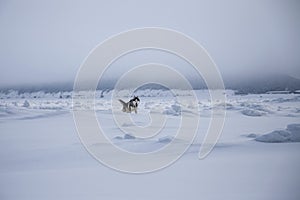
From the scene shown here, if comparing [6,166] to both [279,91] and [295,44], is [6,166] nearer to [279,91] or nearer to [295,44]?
[279,91]

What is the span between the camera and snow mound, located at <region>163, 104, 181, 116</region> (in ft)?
7.36

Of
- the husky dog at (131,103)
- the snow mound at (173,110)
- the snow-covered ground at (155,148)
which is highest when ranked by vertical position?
the husky dog at (131,103)

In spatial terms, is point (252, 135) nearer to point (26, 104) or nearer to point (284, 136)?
point (284, 136)

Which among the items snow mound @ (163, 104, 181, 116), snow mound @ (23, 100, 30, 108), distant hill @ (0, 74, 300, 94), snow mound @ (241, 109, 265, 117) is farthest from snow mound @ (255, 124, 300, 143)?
snow mound @ (23, 100, 30, 108)

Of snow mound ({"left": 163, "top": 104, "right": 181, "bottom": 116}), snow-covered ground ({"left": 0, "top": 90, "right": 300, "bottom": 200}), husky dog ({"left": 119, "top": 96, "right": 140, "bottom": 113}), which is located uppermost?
husky dog ({"left": 119, "top": 96, "right": 140, "bottom": 113})

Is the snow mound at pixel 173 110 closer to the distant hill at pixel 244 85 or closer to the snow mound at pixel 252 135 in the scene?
the distant hill at pixel 244 85

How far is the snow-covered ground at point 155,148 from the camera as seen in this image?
2.25 m

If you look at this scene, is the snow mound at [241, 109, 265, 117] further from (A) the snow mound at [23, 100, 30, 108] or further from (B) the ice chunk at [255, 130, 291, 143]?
(A) the snow mound at [23, 100, 30, 108]

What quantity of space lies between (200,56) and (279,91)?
552 mm

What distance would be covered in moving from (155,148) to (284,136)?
844 millimetres

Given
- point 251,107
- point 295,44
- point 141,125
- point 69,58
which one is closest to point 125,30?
point 69,58

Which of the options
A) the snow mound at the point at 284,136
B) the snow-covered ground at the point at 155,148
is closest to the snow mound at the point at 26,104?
the snow-covered ground at the point at 155,148

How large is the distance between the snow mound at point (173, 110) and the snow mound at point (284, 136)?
54 cm

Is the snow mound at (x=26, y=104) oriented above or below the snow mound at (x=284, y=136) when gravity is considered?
above
